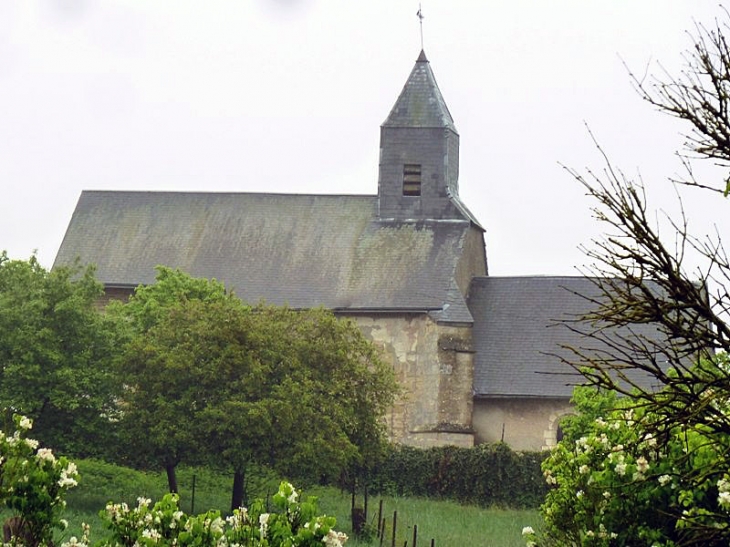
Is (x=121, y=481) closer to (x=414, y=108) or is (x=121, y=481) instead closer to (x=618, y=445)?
(x=414, y=108)

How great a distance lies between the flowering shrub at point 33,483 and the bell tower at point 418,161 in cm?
3519

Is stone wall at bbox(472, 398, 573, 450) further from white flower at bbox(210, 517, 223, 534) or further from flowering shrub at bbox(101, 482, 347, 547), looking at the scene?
white flower at bbox(210, 517, 223, 534)

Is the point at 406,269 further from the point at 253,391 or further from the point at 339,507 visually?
the point at 253,391

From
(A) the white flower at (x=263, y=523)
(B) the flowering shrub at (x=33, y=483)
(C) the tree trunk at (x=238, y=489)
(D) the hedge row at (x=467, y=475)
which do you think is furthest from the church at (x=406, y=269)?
(A) the white flower at (x=263, y=523)

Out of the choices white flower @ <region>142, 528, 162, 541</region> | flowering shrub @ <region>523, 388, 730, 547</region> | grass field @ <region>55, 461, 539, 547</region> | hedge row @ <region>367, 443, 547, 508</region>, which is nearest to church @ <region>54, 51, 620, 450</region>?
hedge row @ <region>367, 443, 547, 508</region>

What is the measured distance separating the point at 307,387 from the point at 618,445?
20.2 meters

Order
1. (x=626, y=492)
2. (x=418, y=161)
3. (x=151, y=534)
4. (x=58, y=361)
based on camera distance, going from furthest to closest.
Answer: (x=418, y=161) → (x=58, y=361) → (x=626, y=492) → (x=151, y=534)

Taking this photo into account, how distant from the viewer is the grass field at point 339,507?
111 ft

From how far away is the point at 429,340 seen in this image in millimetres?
48812

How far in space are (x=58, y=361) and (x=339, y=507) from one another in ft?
26.2

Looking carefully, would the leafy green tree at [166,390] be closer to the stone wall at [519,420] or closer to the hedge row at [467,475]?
the hedge row at [467,475]

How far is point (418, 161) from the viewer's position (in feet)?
172

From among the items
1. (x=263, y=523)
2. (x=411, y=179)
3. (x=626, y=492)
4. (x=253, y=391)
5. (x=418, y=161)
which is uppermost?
(x=418, y=161)

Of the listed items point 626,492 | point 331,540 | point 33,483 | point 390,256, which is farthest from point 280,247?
point 331,540
